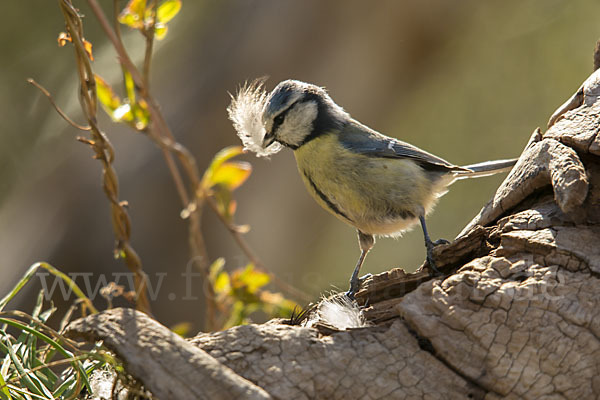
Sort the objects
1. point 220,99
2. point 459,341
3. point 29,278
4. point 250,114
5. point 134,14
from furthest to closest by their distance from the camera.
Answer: point 220,99 → point 250,114 → point 134,14 → point 29,278 → point 459,341

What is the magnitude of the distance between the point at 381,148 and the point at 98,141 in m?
0.99

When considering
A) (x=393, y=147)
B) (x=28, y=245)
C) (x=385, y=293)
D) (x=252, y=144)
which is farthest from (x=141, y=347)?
(x=28, y=245)

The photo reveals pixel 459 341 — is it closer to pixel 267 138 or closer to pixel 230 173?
pixel 267 138

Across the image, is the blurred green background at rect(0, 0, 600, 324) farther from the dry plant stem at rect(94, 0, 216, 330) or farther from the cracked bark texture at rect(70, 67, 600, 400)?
the cracked bark texture at rect(70, 67, 600, 400)

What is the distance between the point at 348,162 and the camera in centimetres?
212

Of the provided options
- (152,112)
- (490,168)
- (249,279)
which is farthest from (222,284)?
(490,168)

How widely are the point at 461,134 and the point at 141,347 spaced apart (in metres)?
5.00

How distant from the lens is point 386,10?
11.9 feet

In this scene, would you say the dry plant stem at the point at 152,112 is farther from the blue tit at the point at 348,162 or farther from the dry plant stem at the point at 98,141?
the dry plant stem at the point at 98,141

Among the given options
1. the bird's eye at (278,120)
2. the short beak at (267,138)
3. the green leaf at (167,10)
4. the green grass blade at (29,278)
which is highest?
the green leaf at (167,10)

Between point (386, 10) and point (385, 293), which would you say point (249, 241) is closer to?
point (386, 10)

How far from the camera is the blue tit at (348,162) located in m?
2.10

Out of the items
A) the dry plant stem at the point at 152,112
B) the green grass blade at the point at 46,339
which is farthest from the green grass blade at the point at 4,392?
the dry plant stem at the point at 152,112

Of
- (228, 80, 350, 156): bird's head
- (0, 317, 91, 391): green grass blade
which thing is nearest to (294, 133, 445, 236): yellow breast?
(228, 80, 350, 156): bird's head
